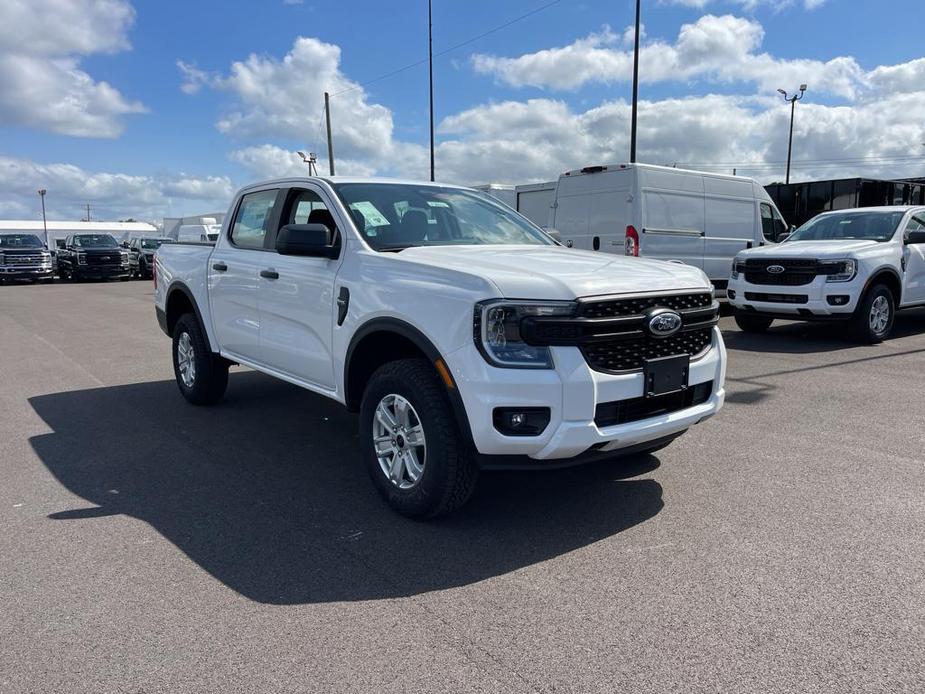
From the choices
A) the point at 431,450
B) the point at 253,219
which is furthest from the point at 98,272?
the point at 431,450

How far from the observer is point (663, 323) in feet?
12.0

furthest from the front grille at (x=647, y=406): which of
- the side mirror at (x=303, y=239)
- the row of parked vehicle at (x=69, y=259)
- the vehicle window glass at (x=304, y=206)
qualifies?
the row of parked vehicle at (x=69, y=259)

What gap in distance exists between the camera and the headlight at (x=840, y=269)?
361 inches

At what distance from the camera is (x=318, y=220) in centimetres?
498

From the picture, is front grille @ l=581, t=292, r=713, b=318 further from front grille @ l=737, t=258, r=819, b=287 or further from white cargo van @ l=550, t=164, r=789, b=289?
white cargo van @ l=550, t=164, r=789, b=289

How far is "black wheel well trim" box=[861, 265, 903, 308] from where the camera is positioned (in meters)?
9.28

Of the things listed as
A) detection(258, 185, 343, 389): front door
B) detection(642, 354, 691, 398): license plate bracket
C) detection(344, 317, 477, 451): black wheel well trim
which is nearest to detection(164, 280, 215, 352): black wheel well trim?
detection(258, 185, 343, 389): front door

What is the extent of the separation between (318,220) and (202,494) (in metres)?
1.95

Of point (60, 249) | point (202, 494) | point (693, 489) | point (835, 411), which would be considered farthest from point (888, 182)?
point (60, 249)

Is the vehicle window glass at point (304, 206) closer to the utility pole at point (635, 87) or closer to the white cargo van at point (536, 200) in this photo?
the white cargo van at point (536, 200)

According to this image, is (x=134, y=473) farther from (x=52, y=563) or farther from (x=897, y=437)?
(x=897, y=437)

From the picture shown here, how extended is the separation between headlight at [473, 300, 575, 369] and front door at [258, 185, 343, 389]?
132cm

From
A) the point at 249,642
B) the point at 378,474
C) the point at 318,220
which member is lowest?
the point at 249,642

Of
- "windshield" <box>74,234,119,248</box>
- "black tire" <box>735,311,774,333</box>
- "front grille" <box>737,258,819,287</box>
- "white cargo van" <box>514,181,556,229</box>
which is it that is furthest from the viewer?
"windshield" <box>74,234,119,248</box>
